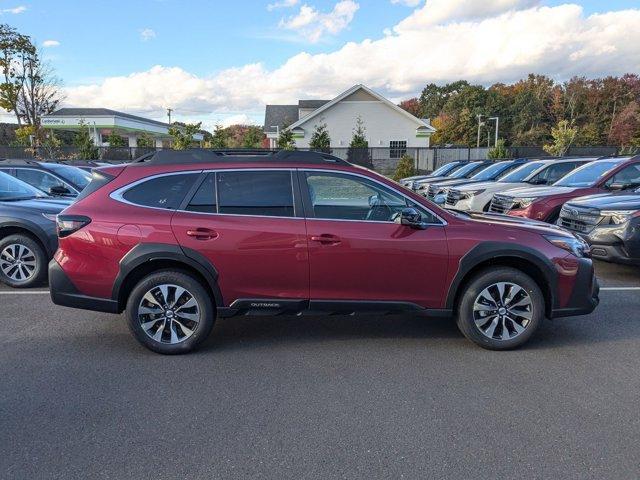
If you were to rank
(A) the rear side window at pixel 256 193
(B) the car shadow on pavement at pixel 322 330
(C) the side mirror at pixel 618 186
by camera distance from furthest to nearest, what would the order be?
(C) the side mirror at pixel 618 186
(B) the car shadow on pavement at pixel 322 330
(A) the rear side window at pixel 256 193

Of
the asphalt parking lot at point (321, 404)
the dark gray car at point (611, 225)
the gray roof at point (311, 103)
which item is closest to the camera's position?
the asphalt parking lot at point (321, 404)

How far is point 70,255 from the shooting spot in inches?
178

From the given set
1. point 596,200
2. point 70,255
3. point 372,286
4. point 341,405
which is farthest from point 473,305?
point 596,200

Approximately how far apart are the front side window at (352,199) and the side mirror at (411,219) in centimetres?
8

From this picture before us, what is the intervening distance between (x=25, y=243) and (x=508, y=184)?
9.81 m

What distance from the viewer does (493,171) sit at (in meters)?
15.3

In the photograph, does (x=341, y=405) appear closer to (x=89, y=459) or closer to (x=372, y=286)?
(x=372, y=286)

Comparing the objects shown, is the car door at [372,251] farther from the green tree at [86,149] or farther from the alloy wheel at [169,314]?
the green tree at [86,149]

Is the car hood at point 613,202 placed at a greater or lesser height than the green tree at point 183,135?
lesser

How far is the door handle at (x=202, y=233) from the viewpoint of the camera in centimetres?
441

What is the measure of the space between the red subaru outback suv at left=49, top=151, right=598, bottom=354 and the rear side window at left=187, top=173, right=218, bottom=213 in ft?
0.03

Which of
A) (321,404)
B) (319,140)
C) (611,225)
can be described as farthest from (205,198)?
(319,140)

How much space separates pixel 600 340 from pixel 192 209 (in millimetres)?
4132

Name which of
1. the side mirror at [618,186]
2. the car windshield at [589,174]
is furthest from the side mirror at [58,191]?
the side mirror at [618,186]
